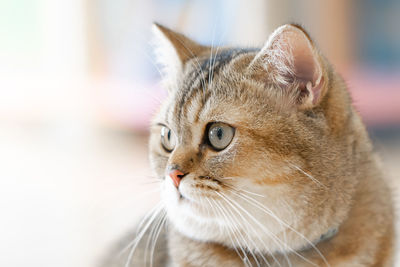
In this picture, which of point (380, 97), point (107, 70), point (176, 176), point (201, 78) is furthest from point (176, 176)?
point (107, 70)

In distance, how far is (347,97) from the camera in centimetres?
113

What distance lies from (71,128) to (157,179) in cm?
257

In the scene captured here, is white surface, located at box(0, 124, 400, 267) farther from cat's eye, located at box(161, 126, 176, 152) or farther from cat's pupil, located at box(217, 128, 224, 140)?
cat's pupil, located at box(217, 128, 224, 140)

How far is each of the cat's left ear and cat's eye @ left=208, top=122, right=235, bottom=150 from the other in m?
0.14

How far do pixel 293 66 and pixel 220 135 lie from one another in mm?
207

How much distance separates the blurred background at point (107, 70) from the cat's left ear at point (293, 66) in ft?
4.77

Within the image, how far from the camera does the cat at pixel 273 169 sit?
99 cm

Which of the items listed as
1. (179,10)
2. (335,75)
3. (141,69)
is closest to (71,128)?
(141,69)

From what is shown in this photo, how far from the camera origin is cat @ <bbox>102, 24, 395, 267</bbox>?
99 cm

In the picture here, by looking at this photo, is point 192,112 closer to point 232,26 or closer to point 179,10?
point 232,26

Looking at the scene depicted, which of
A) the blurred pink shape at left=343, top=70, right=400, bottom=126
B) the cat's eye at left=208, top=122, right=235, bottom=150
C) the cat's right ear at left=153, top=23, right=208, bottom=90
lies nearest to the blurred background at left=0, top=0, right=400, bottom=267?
the blurred pink shape at left=343, top=70, right=400, bottom=126

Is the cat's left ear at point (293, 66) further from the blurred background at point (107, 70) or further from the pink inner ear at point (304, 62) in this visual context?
the blurred background at point (107, 70)

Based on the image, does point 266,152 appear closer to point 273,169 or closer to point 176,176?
point 273,169

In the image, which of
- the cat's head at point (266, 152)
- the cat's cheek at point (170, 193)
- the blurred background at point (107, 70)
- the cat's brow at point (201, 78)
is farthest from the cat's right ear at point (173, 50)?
the blurred background at point (107, 70)
